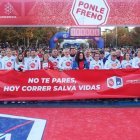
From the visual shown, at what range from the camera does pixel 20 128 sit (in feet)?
29.8

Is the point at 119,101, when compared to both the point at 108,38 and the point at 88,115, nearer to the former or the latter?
the point at 88,115

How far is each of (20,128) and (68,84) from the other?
292 centimetres

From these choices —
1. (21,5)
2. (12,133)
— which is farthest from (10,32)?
(12,133)

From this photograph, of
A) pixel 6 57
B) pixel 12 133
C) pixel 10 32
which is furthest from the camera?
pixel 10 32

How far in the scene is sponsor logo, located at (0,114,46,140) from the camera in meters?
8.71

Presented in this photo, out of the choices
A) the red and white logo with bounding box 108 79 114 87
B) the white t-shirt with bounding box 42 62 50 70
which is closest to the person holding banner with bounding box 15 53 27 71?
the white t-shirt with bounding box 42 62 50 70

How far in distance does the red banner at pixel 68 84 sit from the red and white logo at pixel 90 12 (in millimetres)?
3441

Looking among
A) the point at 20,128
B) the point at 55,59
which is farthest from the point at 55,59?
the point at 20,128

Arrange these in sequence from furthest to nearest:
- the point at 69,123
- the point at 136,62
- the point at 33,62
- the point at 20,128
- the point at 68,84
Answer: the point at 33,62, the point at 136,62, the point at 68,84, the point at 69,123, the point at 20,128

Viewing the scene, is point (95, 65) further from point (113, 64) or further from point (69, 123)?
point (69, 123)

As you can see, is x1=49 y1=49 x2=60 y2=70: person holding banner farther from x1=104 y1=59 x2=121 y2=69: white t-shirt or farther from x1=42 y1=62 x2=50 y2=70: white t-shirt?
x1=104 y1=59 x2=121 y2=69: white t-shirt

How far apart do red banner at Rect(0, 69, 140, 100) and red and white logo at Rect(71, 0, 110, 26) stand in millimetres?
3441

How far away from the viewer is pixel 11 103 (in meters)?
11.8

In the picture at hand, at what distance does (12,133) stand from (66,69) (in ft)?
11.8
